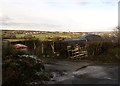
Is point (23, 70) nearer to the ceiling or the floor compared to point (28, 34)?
nearer to the floor

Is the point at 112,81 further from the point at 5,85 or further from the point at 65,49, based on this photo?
the point at 65,49

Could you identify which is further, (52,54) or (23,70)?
(52,54)

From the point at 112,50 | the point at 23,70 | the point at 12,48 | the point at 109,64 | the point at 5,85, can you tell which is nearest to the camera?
the point at 5,85


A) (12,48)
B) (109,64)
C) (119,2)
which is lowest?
(109,64)

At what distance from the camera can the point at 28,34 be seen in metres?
19.2

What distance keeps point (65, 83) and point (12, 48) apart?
4680 millimetres

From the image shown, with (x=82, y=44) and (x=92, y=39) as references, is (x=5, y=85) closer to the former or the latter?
(x=82, y=44)

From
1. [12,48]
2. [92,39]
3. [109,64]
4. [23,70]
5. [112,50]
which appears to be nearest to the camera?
[23,70]

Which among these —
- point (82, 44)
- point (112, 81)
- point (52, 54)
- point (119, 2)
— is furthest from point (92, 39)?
point (112, 81)

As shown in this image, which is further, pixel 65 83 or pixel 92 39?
pixel 92 39

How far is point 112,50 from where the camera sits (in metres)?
18.5

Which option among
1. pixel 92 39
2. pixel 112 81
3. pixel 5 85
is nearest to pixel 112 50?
pixel 92 39

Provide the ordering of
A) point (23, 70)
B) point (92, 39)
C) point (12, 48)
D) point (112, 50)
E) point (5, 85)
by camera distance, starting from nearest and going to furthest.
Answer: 1. point (5, 85)
2. point (23, 70)
3. point (12, 48)
4. point (112, 50)
5. point (92, 39)

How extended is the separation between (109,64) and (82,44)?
11.5 ft
